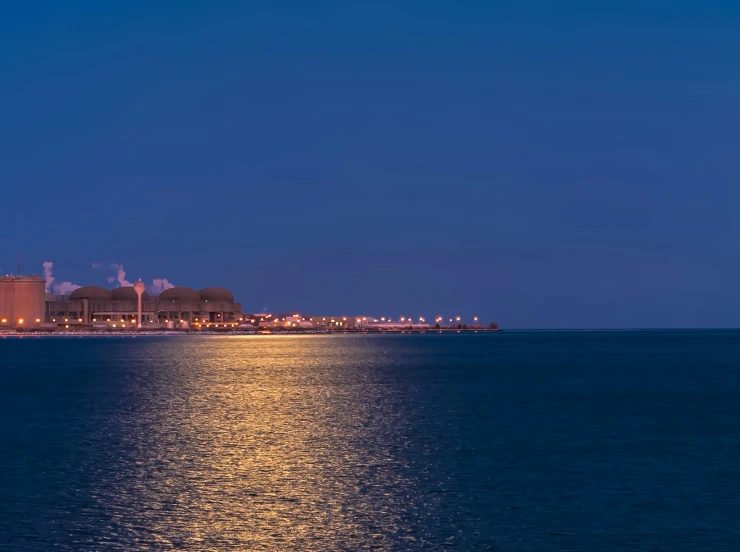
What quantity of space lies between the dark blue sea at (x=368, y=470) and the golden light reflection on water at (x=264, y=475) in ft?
0.36

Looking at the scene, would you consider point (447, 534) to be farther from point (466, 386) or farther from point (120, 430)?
point (466, 386)

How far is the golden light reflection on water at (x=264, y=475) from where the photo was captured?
85.9ft

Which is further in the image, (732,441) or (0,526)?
(732,441)

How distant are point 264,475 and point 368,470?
4030 mm

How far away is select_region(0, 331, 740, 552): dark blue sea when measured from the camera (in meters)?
26.2

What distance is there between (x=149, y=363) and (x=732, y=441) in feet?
290

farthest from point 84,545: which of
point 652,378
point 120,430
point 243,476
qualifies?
point 652,378

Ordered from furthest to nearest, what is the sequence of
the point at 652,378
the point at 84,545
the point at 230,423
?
the point at 652,378
the point at 230,423
the point at 84,545

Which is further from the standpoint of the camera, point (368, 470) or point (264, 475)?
point (368, 470)

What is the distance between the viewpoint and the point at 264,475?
35031mm

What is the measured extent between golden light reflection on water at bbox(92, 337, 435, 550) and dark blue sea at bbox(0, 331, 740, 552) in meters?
0.11

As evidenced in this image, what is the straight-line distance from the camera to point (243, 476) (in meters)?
34.8

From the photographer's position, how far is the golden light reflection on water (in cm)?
2619

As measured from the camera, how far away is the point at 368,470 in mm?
36188
